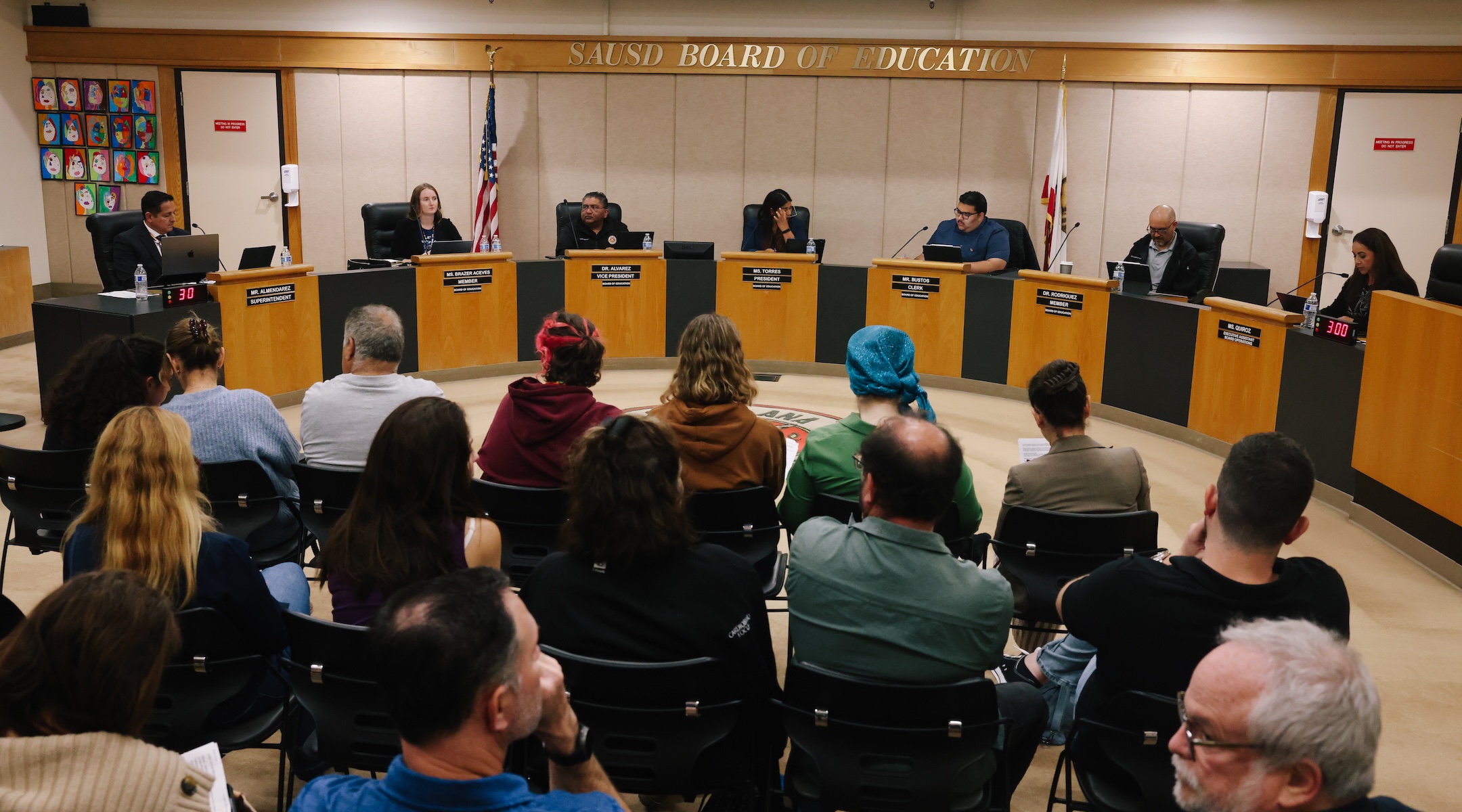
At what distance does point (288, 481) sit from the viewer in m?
4.25

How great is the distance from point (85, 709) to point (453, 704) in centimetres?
68

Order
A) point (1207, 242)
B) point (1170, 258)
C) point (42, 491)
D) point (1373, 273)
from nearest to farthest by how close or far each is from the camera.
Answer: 1. point (42, 491)
2. point (1373, 273)
3. point (1170, 258)
4. point (1207, 242)

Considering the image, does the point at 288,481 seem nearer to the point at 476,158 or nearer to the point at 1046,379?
the point at 1046,379

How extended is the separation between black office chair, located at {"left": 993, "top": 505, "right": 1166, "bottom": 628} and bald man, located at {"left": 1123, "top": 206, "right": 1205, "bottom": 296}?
495 cm

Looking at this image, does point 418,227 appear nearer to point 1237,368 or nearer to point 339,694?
point 1237,368

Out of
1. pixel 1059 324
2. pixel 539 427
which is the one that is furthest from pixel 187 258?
pixel 1059 324

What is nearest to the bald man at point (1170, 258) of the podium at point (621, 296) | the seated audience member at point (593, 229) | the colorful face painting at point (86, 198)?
the podium at point (621, 296)

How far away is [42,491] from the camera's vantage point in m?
3.98

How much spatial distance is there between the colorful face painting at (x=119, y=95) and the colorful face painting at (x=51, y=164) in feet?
2.64

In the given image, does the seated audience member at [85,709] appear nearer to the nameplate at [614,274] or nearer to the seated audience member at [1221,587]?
the seated audience member at [1221,587]

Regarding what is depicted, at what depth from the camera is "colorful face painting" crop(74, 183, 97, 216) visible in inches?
467

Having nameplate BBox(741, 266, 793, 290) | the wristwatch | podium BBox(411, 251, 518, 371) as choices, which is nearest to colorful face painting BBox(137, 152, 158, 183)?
podium BBox(411, 251, 518, 371)

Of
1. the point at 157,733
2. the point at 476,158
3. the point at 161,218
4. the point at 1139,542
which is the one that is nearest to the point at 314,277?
the point at 161,218

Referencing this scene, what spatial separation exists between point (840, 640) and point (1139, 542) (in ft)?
4.86
